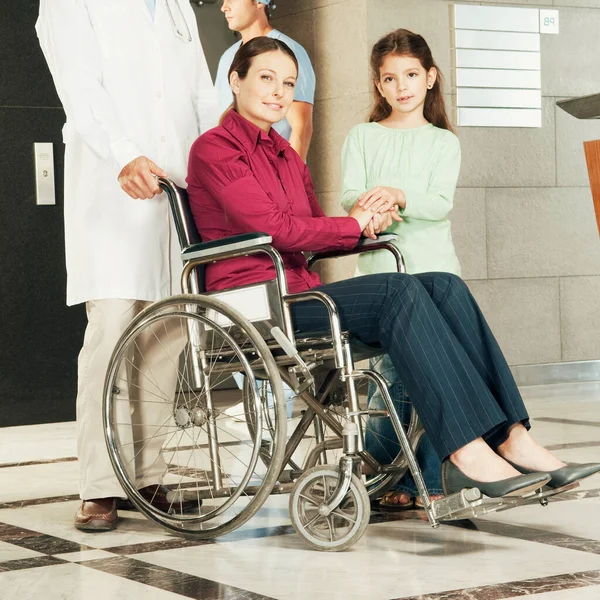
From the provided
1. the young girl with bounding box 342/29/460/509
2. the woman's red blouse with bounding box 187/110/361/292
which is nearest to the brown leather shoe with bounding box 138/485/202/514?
the young girl with bounding box 342/29/460/509

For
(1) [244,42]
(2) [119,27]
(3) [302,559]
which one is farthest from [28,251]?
(3) [302,559]

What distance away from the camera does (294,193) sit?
2.78m

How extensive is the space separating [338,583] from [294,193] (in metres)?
1.01

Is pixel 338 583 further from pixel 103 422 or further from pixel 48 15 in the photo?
pixel 48 15

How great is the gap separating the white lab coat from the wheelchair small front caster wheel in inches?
28.4

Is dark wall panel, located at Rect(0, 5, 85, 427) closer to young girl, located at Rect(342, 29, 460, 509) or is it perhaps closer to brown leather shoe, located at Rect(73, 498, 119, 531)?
young girl, located at Rect(342, 29, 460, 509)

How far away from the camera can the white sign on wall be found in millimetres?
5719

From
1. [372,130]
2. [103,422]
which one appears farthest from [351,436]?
[372,130]

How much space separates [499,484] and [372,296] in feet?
1.46

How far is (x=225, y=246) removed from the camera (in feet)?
8.05

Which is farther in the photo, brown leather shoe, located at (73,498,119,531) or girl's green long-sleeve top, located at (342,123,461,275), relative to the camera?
girl's green long-sleeve top, located at (342,123,461,275)

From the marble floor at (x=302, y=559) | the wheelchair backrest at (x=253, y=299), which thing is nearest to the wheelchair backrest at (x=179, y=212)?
the wheelchair backrest at (x=253, y=299)

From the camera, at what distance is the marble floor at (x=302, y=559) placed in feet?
6.72

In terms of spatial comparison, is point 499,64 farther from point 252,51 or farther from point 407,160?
point 252,51
